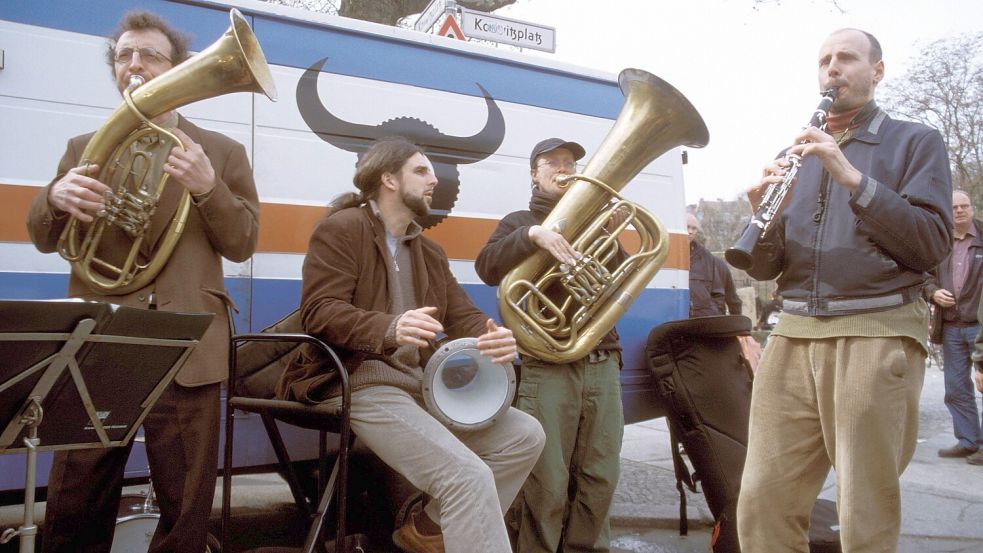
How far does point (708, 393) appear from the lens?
12.0 ft

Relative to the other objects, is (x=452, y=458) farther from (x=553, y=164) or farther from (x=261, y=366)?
(x=553, y=164)

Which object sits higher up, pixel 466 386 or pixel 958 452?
pixel 466 386

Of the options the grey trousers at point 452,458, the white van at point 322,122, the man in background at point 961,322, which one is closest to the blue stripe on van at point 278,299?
the white van at point 322,122

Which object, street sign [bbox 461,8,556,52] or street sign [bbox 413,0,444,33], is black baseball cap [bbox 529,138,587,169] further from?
street sign [bbox 413,0,444,33]

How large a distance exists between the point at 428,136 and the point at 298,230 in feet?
2.51

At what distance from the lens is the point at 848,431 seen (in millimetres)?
2359

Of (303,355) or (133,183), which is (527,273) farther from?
(133,183)

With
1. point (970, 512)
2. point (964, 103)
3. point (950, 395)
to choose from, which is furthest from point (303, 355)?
point (964, 103)

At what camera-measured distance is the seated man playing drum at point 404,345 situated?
251 cm

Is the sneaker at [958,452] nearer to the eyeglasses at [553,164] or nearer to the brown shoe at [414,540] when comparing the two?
the eyeglasses at [553,164]

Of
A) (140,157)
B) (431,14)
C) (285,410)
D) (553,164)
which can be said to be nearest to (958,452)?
(553,164)

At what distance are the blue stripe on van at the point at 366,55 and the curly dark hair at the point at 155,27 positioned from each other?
433 millimetres

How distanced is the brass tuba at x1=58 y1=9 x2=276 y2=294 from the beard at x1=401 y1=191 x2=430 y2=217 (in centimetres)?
80

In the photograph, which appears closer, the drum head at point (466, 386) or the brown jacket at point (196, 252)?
the brown jacket at point (196, 252)
